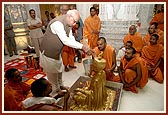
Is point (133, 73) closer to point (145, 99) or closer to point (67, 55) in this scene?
point (145, 99)

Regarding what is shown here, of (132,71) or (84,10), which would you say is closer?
(132,71)

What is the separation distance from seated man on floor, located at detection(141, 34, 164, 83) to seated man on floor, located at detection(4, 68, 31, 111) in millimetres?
2429

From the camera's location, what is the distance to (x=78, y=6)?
520 centimetres

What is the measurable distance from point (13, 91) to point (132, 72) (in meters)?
1.85

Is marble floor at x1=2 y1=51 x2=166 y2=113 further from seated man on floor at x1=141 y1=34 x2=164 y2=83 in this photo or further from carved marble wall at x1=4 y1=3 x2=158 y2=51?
carved marble wall at x1=4 y1=3 x2=158 y2=51

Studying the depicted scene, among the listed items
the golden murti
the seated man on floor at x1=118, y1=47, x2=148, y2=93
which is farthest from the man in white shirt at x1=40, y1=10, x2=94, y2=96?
the seated man on floor at x1=118, y1=47, x2=148, y2=93

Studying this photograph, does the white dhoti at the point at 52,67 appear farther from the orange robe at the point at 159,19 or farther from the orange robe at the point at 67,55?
the orange robe at the point at 159,19

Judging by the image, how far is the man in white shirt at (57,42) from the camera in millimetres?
2254

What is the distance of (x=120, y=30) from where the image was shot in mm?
4590

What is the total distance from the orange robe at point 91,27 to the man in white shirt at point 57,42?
2253mm

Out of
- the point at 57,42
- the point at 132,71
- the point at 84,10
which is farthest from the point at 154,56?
the point at 84,10

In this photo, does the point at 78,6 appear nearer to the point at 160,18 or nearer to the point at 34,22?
the point at 34,22

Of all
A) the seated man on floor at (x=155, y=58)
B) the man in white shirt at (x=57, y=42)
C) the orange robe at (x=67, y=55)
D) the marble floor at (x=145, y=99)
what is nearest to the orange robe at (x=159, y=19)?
the seated man on floor at (x=155, y=58)

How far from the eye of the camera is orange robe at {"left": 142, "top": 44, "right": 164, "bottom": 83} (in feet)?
10.7
